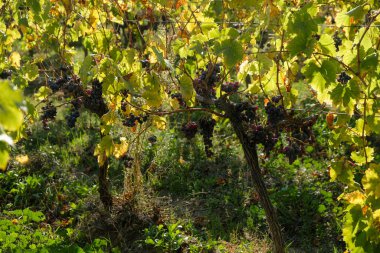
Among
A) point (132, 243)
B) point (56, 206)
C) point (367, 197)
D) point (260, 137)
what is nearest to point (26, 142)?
point (56, 206)

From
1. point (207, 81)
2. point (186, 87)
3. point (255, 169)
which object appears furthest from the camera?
point (207, 81)

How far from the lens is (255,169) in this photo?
11.1ft

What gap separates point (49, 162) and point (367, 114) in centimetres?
396

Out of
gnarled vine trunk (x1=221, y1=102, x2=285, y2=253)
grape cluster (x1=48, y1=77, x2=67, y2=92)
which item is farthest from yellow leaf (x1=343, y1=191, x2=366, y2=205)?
grape cluster (x1=48, y1=77, x2=67, y2=92)

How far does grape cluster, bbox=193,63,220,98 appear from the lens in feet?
11.2

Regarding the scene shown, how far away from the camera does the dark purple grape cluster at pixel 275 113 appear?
318 centimetres

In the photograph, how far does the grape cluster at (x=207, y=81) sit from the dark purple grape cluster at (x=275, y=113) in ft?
1.38

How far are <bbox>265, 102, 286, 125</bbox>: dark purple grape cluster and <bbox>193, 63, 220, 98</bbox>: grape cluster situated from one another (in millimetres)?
420

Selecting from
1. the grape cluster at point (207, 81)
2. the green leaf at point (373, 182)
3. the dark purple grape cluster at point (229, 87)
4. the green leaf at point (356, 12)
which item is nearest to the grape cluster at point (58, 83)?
the grape cluster at point (207, 81)

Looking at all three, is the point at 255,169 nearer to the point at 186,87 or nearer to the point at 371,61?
the point at 186,87

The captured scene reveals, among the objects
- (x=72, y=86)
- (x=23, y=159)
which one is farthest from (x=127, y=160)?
(x=23, y=159)

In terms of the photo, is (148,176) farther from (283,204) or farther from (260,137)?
(260,137)

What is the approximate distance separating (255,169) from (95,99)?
137 centimetres

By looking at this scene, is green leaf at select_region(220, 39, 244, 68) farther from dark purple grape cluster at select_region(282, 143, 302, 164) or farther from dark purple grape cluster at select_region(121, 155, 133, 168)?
dark purple grape cluster at select_region(121, 155, 133, 168)
